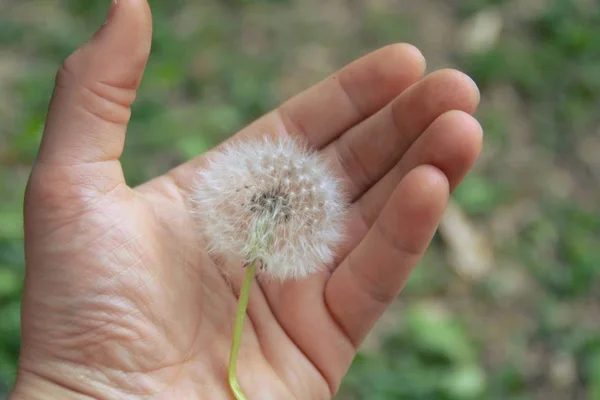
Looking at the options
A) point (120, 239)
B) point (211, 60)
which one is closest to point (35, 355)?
point (120, 239)

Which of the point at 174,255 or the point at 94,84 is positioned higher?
the point at 94,84

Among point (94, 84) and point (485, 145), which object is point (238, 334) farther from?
point (485, 145)

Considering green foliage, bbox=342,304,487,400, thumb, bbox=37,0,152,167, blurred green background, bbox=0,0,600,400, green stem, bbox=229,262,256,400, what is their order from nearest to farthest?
thumb, bbox=37,0,152,167 < green stem, bbox=229,262,256,400 < green foliage, bbox=342,304,487,400 < blurred green background, bbox=0,0,600,400

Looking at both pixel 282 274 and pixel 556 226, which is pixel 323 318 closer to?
pixel 282 274

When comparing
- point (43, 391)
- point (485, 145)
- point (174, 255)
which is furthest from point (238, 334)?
point (485, 145)

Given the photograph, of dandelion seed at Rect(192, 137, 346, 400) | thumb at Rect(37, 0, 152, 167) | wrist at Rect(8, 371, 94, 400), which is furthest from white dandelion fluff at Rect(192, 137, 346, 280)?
wrist at Rect(8, 371, 94, 400)

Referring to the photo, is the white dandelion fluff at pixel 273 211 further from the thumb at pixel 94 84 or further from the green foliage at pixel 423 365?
the green foliage at pixel 423 365

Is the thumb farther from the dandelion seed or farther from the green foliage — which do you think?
the green foliage
